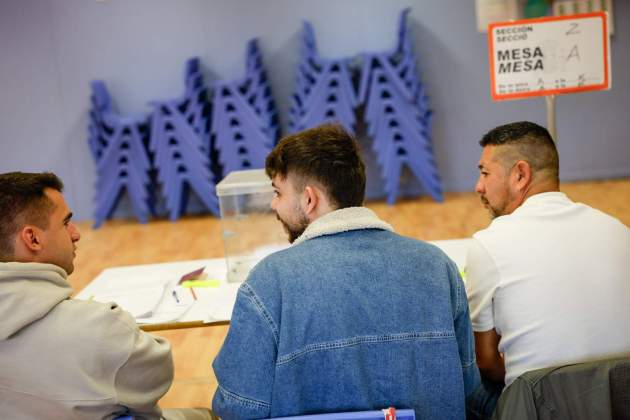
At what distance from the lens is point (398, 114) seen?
20.0ft

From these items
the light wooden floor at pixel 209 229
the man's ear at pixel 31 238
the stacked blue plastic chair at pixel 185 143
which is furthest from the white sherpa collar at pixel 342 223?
the stacked blue plastic chair at pixel 185 143

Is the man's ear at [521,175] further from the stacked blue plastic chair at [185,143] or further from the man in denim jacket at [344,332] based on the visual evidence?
the stacked blue plastic chair at [185,143]

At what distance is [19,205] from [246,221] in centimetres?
118

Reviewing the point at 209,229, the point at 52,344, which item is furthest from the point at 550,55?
the point at 209,229

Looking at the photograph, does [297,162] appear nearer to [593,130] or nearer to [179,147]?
[179,147]

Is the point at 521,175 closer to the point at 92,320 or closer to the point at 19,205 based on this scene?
the point at 92,320

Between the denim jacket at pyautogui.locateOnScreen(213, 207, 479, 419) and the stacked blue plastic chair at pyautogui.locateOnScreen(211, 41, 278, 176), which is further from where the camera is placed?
the stacked blue plastic chair at pyautogui.locateOnScreen(211, 41, 278, 176)

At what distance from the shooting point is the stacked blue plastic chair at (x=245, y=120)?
6.21 meters

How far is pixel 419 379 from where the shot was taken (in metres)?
1.34

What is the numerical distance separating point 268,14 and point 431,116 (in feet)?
5.61

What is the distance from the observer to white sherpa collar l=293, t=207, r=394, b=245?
4.46ft

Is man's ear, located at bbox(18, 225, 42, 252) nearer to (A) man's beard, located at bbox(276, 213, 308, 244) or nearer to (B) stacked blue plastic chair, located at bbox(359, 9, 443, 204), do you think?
(A) man's beard, located at bbox(276, 213, 308, 244)

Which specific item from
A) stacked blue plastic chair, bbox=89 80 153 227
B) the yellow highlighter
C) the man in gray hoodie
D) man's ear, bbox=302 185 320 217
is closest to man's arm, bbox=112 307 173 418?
the man in gray hoodie

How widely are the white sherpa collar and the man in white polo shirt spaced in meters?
0.38
